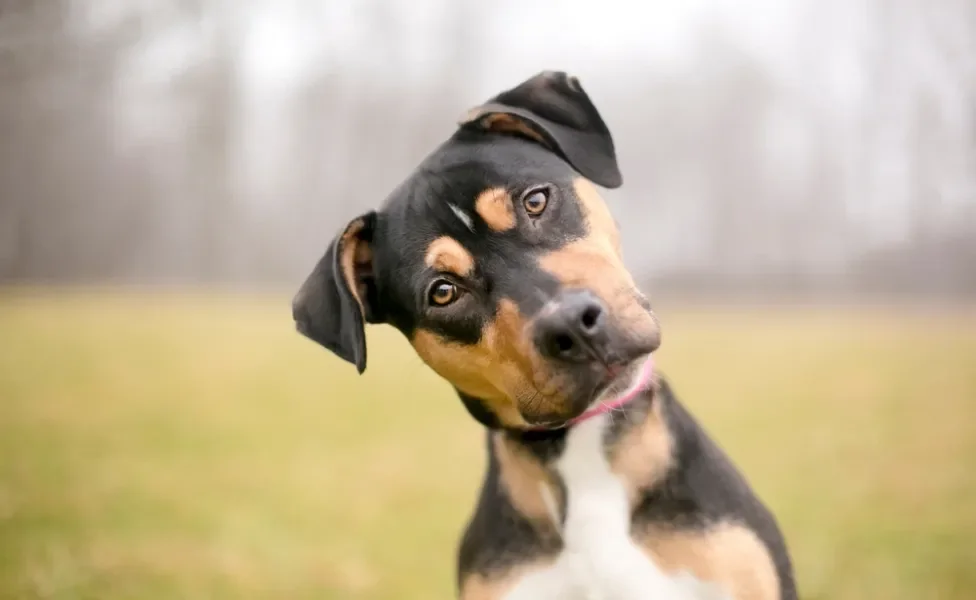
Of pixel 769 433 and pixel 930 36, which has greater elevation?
pixel 930 36

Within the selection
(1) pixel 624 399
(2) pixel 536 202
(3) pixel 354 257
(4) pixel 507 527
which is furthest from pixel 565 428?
(3) pixel 354 257

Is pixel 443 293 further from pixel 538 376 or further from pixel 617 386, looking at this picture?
pixel 617 386

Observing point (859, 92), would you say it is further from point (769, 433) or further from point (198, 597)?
point (198, 597)

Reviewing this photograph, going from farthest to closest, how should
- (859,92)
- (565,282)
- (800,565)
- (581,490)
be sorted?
(859,92) → (800,565) → (581,490) → (565,282)

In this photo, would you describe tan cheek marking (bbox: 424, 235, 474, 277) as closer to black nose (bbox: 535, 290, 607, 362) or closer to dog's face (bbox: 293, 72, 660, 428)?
dog's face (bbox: 293, 72, 660, 428)

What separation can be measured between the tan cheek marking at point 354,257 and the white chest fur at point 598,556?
1.98 feet

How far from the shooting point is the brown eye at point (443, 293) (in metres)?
1.83

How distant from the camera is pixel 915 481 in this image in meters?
2.96

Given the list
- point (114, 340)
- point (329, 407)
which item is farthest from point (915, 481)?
point (114, 340)

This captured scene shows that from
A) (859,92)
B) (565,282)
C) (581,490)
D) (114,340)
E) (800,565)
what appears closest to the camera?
(565,282)

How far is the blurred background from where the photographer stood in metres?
3.04

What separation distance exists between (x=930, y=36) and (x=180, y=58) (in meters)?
2.60

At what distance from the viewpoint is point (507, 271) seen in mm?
1750

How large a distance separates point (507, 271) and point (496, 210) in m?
→ 0.14
